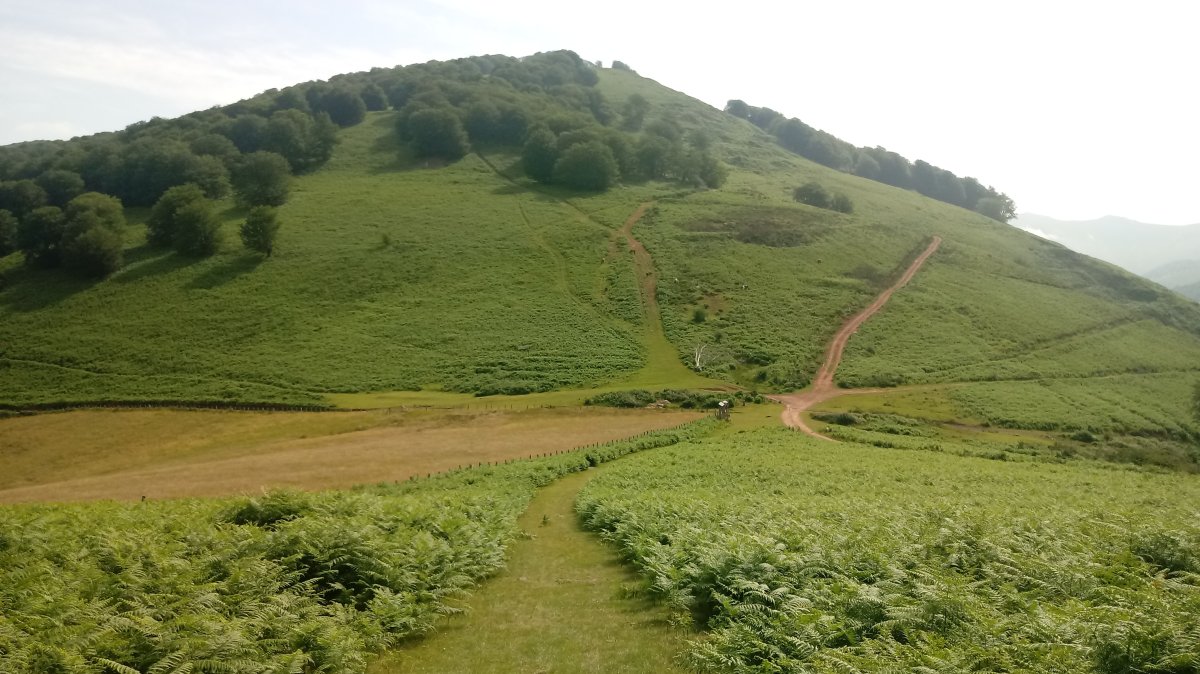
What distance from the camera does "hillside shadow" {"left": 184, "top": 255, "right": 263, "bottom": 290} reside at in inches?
3060

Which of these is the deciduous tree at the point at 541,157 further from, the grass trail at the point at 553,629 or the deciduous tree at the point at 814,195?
the grass trail at the point at 553,629

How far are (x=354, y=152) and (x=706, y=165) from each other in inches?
2965

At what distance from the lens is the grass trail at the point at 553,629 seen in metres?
10.5

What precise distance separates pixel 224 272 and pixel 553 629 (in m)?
85.4

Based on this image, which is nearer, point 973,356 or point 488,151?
point 973,356

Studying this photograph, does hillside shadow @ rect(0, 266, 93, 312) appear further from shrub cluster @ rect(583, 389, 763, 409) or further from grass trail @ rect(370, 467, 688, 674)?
grass trail @ rect(370, 467, 688, 674)

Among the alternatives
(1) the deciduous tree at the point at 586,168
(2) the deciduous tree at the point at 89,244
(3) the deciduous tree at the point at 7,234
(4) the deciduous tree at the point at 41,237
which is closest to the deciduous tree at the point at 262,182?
(2) the deciduous tree at the point at 89,244

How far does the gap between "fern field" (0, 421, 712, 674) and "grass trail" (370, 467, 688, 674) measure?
64 centimetres

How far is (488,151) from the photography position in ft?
449

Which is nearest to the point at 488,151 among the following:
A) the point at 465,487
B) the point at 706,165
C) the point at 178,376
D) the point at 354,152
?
the point at 354,152

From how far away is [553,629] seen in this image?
1202cm

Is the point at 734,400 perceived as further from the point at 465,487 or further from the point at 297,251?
the point at 297,251

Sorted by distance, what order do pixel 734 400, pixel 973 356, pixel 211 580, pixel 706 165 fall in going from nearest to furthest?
pixel 211 580 < pixel 734 400 < pixel 973 356 < pixel 706 165

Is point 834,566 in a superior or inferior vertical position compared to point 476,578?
superior
